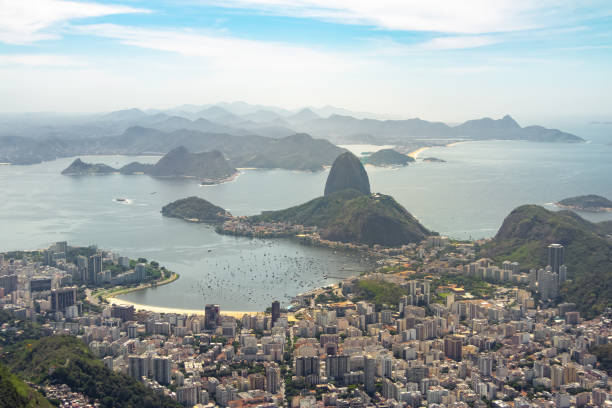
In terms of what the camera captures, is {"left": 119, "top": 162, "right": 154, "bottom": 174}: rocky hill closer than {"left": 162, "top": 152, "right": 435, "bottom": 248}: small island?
No

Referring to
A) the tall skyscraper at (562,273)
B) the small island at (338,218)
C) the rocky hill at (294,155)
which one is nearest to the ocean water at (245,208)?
the small island at (338,218)

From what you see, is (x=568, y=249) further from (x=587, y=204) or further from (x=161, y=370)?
(x=587, y=204)

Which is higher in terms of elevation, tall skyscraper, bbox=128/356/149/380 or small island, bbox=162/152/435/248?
small island, bbox=162/152/435/248

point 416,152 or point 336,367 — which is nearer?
point 336,367

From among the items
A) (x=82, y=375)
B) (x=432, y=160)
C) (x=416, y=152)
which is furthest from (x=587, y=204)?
(x=416, y=152)

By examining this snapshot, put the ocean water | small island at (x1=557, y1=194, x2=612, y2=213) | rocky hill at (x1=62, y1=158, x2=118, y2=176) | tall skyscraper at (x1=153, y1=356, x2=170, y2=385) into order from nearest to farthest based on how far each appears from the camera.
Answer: tall skyscraper at (x1=153, y1=356, x2=170, y2=385) < the ocean water < small island at (x1=557, y1=194, x2=612, y2=213) < rocky hill at (x1=62, y1=158, x2=118, y2=176)

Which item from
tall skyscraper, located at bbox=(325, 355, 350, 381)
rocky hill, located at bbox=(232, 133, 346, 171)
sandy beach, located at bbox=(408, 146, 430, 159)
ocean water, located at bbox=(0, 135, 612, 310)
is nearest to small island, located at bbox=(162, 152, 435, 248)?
ocean water, located at bbox=(0, 135, 612, 310)

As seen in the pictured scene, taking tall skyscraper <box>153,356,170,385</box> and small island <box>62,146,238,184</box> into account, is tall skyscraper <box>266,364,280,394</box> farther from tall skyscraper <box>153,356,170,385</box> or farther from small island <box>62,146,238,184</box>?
small island <box>62,146,238,184</box>

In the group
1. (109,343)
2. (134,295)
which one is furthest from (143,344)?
(134,295)
